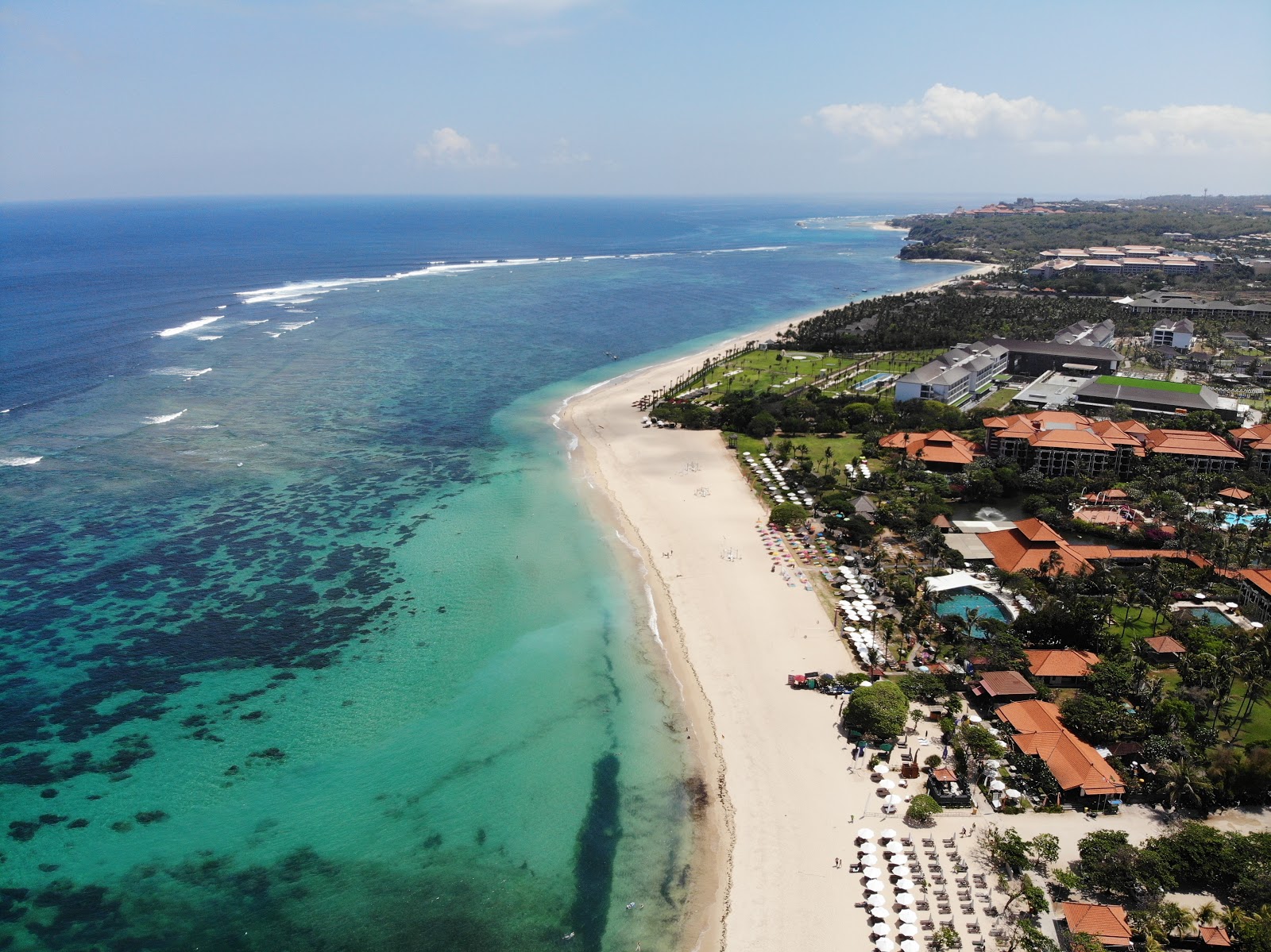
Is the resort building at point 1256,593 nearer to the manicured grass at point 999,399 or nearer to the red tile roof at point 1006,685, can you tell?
the red tile roof at point 1006,685

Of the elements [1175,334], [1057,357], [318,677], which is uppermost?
[1175,334]

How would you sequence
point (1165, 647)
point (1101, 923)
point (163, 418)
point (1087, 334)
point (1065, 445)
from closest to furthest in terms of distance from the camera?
point (1101, 923)
point (1165, 647)
point (1065, 445)
point (163, 418)
point (1087, 334)

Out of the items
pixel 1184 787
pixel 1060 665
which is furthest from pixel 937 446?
pixel 1184 787

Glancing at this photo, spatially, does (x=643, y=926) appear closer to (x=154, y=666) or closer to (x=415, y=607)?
(x=415, y=607)

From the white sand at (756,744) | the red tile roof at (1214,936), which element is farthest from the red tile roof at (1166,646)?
the red tile roof at (1214,936)

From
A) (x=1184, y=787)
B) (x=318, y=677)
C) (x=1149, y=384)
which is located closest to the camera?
(x=1184, y=787)

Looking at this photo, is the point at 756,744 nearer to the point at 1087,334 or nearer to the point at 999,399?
the point at 999,399
